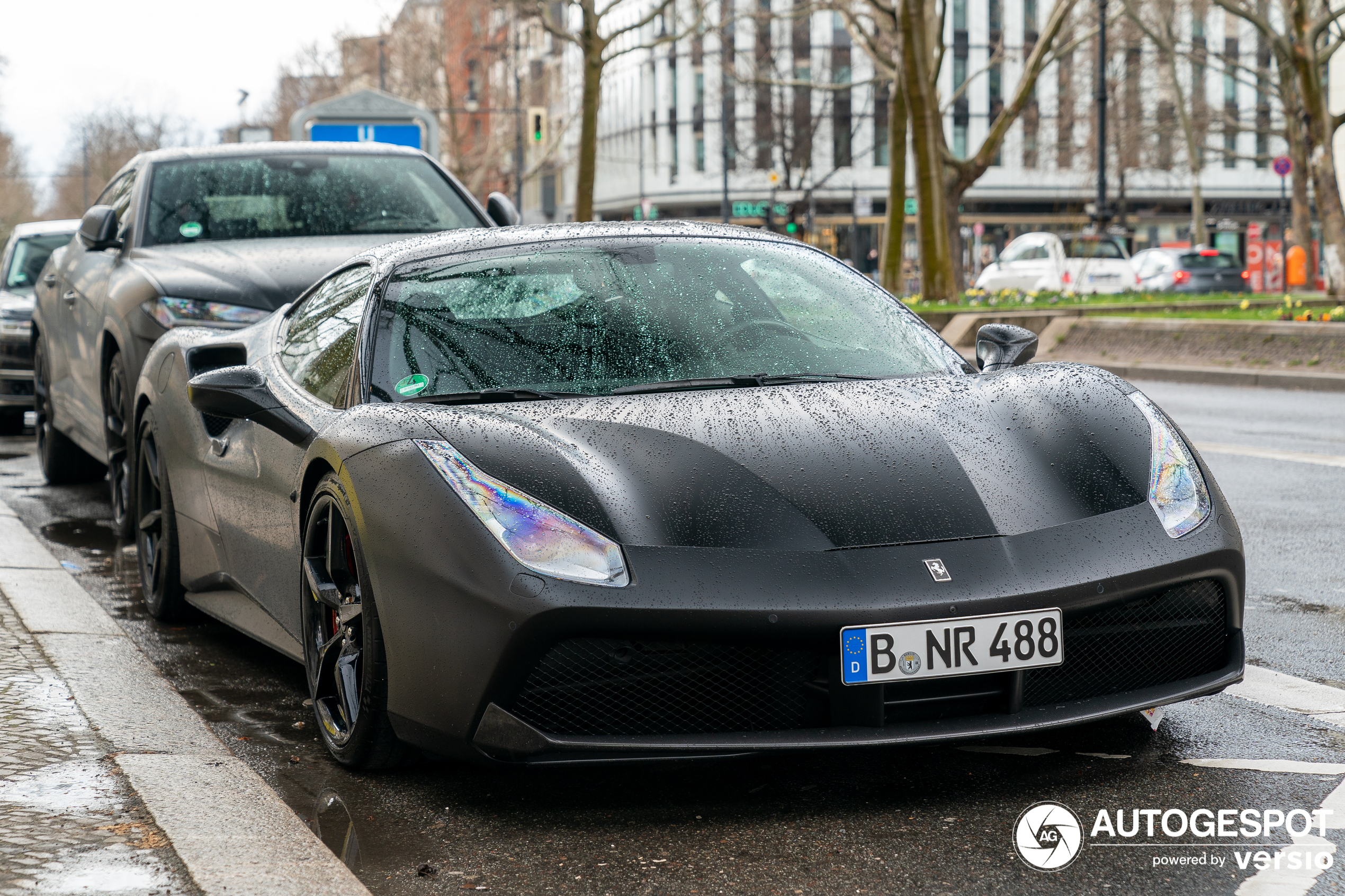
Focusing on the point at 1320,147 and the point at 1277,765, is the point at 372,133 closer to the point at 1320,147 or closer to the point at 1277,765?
the point at 1320,147

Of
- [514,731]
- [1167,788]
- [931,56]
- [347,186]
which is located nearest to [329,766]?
[514,731]

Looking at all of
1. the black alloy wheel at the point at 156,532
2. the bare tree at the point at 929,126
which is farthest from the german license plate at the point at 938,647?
the bare tree at the point at 929,126

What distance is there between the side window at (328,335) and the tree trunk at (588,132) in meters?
24.9

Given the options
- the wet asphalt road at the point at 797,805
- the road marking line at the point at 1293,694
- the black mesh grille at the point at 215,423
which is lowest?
the road marking line at the point at 1293,694

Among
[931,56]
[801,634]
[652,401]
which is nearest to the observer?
[801,634]

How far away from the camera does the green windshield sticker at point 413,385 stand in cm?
408

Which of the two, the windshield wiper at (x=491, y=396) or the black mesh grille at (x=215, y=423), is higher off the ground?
the windshield wiper at (x=491, y=396)

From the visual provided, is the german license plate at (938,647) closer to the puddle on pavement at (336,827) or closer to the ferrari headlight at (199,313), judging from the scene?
the puddle on pavement at (336,827)

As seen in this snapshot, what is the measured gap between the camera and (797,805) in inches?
136

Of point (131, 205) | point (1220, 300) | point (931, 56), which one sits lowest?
point (1220, 300)

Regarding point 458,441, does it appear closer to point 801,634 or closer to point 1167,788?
point 801,634

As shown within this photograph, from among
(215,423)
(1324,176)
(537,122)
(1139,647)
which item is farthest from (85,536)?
(537,122)

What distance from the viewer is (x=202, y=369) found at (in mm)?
5430

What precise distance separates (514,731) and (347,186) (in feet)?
19.7
